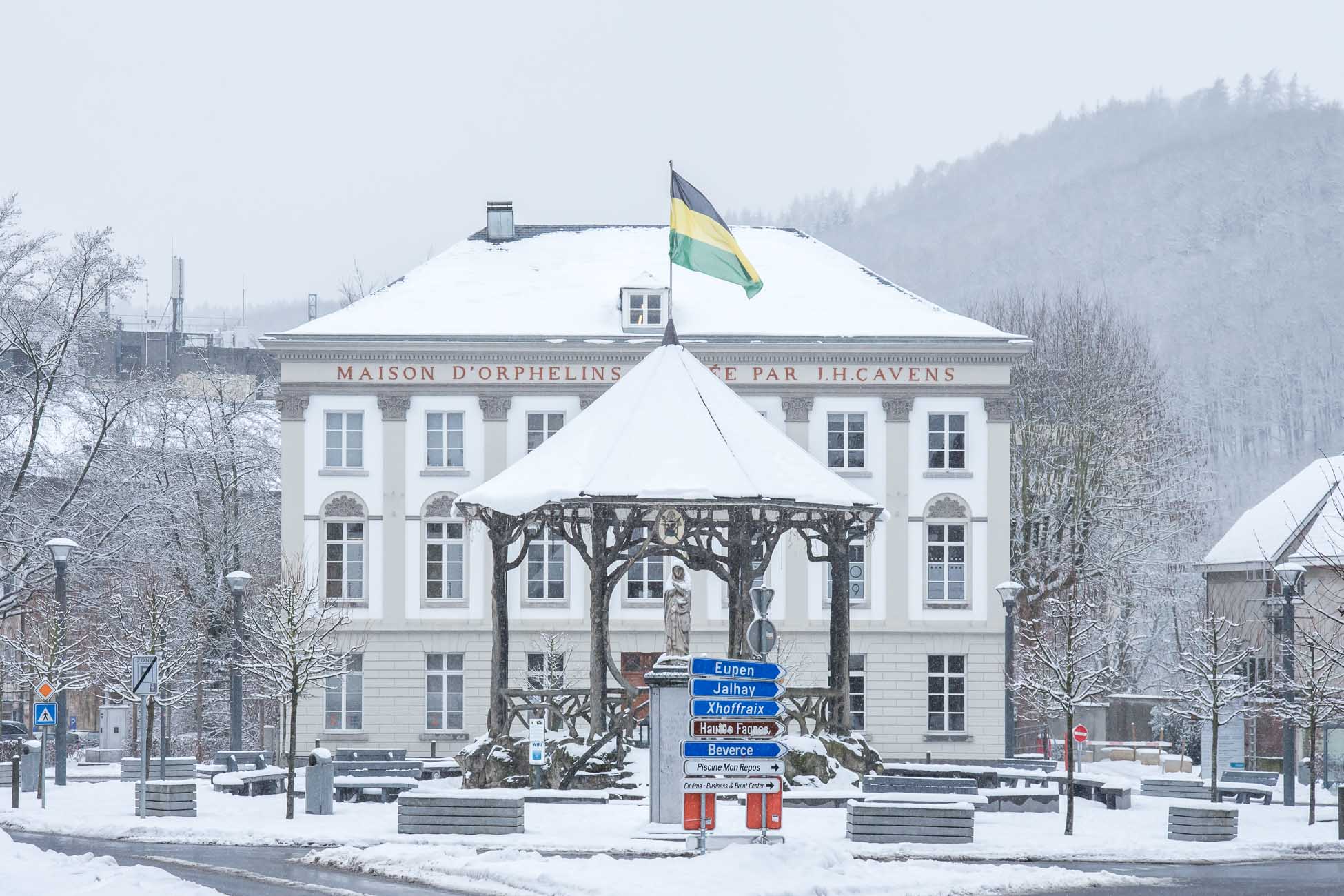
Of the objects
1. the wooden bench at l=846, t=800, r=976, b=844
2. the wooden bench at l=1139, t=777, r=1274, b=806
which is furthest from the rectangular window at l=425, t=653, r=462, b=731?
the wooden bench at l=846, t=800, r=976, b=844

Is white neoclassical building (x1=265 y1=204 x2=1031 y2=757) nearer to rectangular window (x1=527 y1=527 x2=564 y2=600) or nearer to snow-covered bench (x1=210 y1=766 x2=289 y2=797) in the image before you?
Answer: rectangular window (x1=527 y1=527 x2=564 y2=600)

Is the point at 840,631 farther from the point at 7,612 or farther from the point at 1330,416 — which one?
the point at 1330,416

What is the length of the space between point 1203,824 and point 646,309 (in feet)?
89.9

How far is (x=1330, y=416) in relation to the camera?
119312mm

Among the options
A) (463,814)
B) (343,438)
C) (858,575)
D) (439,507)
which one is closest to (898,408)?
(858,575)

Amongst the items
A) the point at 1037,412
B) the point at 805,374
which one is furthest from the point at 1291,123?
the point at 805,374

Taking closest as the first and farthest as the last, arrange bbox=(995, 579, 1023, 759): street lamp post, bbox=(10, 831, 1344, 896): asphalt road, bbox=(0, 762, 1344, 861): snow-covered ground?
bbox=(10, 831, 1344, 896): asphalt road, bbox=(0, 762, 1344, 861): snow-covered ground, bbox=(995, 579, 1023, 759): street lamp post

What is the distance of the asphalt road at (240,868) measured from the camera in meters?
19.5

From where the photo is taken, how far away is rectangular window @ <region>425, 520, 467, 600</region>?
50062 millimetres

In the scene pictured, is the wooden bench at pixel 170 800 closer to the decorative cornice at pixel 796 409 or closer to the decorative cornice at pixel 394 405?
the decorative cornice at pixel 394 405

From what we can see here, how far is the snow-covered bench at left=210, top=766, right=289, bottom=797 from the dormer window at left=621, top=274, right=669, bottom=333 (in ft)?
64.6

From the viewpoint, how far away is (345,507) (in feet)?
164

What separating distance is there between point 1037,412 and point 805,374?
13388mm

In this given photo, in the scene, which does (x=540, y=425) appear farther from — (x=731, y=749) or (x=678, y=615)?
(x=731, y=749)
